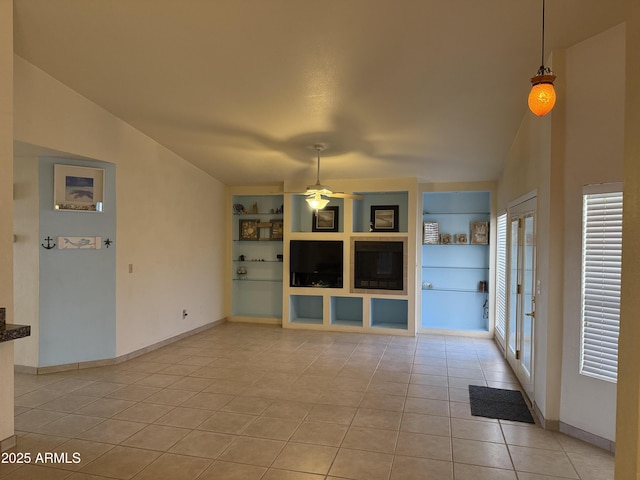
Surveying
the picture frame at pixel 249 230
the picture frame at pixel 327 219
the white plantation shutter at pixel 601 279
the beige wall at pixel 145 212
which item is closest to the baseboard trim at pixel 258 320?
the beige wall at pixel 145 212

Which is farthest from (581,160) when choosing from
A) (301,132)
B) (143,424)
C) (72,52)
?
(72,52)

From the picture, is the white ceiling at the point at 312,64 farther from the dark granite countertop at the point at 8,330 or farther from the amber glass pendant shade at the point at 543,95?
the dark granite countertop at the point at 8,330

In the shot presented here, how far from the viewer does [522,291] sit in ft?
14.9

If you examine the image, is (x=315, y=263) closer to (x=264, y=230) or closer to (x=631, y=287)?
(x=264, y=230)

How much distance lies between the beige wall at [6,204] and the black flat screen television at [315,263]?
4.63 metres

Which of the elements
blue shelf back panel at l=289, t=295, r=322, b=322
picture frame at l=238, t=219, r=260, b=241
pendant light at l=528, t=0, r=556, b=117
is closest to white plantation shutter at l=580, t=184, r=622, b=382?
pendant light at l=528, t=0, r=556, b=117

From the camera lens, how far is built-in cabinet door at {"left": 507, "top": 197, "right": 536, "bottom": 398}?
4.06 metres

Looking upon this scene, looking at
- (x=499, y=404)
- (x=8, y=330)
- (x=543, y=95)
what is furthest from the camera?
(x=499, y=404)

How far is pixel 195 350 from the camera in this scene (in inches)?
227

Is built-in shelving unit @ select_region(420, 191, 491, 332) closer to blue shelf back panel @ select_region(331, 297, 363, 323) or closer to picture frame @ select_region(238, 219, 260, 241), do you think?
blue shelf back panel @ select_region(331, 297, 363, 323)

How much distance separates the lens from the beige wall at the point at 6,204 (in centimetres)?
297

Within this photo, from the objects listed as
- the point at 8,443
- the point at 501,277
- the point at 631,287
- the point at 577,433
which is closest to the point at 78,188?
the point at 8,443

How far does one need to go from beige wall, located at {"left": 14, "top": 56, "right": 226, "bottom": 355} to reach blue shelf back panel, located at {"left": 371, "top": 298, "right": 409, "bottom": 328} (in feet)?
9.39

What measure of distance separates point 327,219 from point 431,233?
5.99ft
